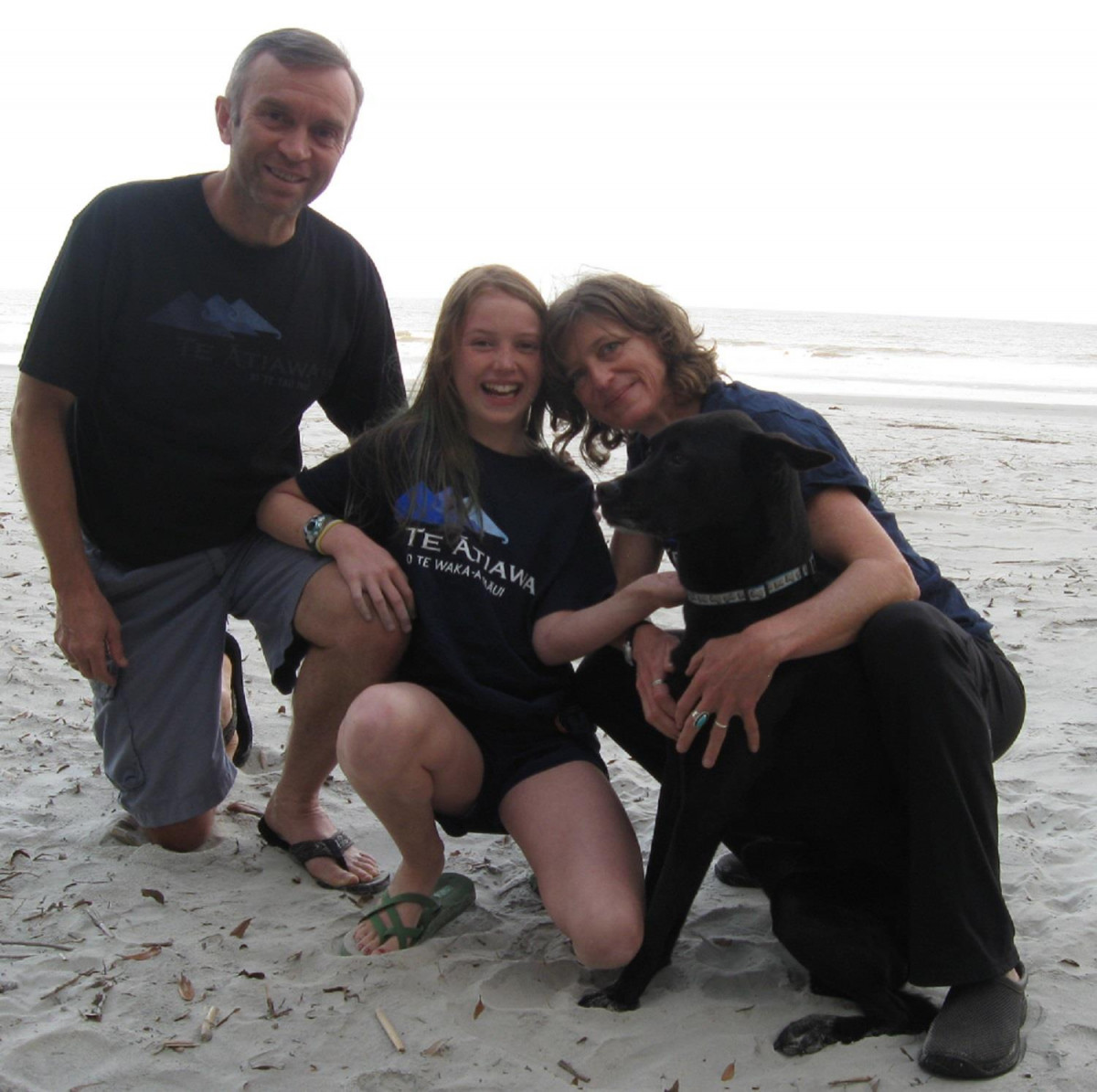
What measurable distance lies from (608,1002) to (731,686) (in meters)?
0.72

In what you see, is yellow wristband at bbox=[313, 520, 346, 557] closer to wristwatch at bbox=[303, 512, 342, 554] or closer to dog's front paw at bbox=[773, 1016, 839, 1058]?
wristwatch at bbox=[303, 512, 342, 554]

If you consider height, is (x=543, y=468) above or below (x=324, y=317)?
below

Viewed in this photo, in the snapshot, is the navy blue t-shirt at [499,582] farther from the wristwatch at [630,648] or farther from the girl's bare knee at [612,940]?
the girl's bare knee at [612,940]

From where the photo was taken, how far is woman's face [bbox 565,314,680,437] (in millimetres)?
2639

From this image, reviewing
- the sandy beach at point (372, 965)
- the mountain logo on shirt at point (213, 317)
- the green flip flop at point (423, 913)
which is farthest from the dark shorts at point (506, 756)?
the mountain logo on shirt at point (213, 317)

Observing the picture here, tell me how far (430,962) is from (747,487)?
124cm

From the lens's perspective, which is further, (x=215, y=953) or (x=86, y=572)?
(x=86, y=572)

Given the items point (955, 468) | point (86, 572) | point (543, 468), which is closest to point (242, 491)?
point (86, 572)

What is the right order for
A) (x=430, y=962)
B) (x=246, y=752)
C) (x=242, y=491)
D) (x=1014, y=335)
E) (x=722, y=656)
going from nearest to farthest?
(x=722, y=656)
(x=430, y=962)
(x=242, y=491)
(x=246, y=752)
(x=1014, y=335)

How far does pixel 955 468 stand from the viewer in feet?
27.6

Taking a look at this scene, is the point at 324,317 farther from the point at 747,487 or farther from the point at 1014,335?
the point at 1014,335

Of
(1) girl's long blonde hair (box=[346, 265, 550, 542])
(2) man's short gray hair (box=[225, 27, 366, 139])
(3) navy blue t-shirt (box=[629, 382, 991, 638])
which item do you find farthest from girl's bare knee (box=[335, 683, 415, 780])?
(2) man's short gray hair (box=[225, 27, 366, 139])

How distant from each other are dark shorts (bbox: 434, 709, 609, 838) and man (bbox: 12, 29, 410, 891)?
1.03ft

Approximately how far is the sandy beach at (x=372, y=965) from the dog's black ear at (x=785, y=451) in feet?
3.66
